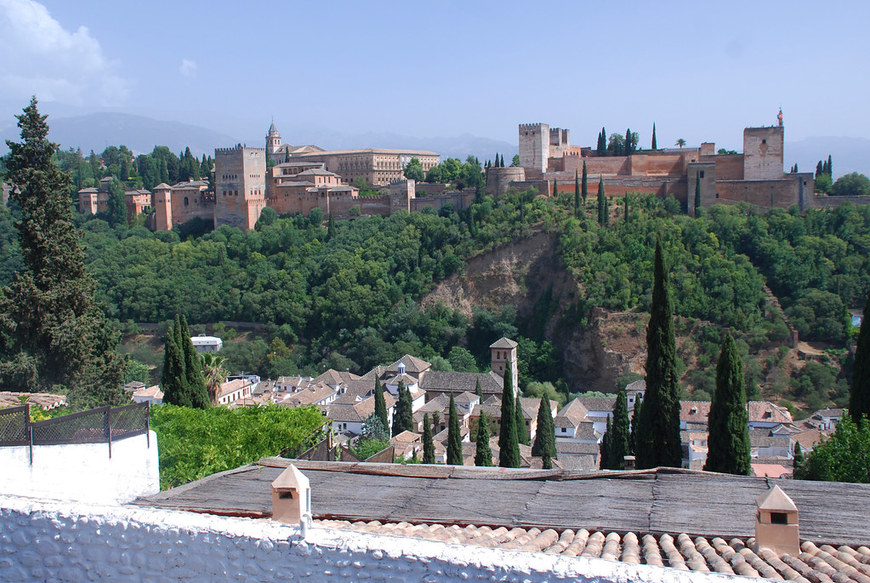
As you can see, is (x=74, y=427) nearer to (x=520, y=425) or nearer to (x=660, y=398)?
(x=660, y=398)

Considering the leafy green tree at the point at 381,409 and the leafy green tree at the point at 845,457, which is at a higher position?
the leafy green tree at the point at 845,457

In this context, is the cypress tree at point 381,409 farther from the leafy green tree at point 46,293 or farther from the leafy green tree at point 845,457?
the leafy green tree at point 845,457

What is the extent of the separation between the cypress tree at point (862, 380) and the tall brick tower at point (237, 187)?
49.0 metres

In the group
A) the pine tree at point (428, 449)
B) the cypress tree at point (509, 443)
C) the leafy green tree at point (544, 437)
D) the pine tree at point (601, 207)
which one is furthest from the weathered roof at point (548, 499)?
the pine tree at point (601, 207)

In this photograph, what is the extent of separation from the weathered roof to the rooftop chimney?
407mm

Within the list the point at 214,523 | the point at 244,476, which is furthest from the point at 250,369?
the point at 214,523

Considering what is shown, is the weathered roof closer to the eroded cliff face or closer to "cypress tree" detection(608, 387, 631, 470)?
"cypress tree" detection(608, 387, 631, 470)

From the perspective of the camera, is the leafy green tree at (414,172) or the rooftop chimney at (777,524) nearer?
the rooftop chimney at (777,524)

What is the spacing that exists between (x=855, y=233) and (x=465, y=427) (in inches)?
1027

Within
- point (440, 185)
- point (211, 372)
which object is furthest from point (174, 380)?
point (440, 185)

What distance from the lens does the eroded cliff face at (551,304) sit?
4084 cm

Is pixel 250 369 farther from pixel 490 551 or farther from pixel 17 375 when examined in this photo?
pixel 490 551

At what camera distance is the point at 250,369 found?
45.9 m

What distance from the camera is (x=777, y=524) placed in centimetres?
507
